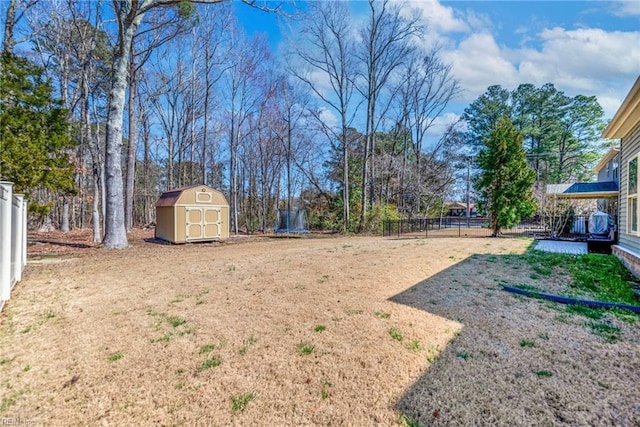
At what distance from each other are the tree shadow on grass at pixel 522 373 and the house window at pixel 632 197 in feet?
13.6

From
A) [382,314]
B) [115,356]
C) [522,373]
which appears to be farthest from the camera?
[382,314]

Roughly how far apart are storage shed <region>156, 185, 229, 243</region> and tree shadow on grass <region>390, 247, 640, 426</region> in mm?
9391

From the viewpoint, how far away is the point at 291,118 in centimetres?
2006

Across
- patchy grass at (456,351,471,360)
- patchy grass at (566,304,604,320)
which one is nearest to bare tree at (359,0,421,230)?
patchy grass at (566,304,604,320)

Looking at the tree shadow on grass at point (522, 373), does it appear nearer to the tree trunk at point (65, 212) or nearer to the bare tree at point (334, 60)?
the bare tree at point (334, 60)

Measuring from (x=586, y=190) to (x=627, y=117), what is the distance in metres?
9.82

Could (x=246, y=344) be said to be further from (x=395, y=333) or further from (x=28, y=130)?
(x=28, y=130)

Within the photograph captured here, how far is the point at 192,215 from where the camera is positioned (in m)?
11.4

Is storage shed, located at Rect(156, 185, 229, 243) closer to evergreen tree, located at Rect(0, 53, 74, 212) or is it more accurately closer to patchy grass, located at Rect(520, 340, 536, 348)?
evergreen tree, located at Rect(0, 53, 74, 212)

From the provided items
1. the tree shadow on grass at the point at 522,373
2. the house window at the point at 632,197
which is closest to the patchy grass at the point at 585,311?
the tree shadow on grass at the point at 522,373

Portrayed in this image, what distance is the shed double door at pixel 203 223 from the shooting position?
11.3 metres

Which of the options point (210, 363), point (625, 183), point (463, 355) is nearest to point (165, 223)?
point (210, 363)

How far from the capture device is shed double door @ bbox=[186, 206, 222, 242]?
11297 mm

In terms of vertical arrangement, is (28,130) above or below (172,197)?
above
